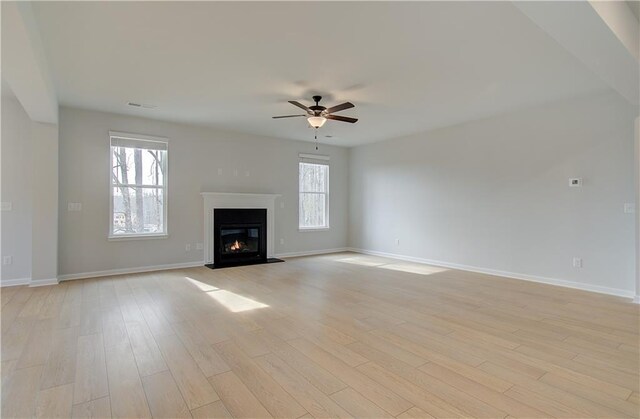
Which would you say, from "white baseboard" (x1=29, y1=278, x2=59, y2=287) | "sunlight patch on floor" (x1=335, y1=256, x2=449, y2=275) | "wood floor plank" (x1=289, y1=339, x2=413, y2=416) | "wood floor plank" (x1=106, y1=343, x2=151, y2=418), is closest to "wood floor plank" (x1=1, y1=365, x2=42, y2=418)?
"wood floor plank" (x1=106, y1=343, x2=151, y2=418)

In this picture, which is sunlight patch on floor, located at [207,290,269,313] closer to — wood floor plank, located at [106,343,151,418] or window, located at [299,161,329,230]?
wood floor plank, located at [106,343,151,418]

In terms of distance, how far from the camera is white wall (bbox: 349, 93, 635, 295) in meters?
4.34

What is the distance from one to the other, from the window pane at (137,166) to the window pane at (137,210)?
0.48ft

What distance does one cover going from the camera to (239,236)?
676 cm

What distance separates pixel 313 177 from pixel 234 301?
460 cm

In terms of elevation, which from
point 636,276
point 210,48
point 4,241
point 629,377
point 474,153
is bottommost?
point 629,377

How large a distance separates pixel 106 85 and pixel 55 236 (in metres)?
2.38

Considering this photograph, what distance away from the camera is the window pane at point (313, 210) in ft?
25.7

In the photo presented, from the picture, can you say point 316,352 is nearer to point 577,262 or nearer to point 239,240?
point 577,262

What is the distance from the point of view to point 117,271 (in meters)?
5.45

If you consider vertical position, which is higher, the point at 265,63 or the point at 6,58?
the point at 265,63

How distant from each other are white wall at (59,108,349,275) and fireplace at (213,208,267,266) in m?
0.35

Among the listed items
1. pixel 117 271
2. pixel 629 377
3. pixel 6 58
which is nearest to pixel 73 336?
pixel 6 58

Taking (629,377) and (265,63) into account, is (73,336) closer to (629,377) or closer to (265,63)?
(265,63)
